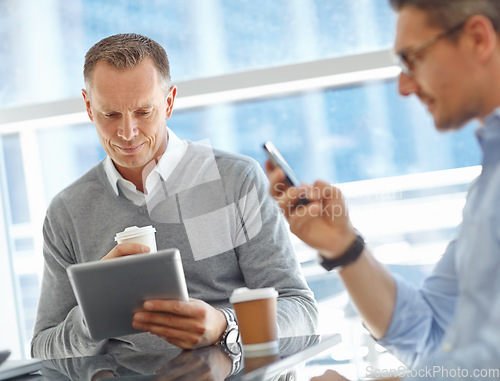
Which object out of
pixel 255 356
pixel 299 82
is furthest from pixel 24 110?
pixel 255 356

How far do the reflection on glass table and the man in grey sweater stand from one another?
33 centimetres

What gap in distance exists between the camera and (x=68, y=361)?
1.42m

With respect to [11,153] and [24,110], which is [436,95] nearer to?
[24,110]

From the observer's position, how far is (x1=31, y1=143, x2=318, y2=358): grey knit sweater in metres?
1.66

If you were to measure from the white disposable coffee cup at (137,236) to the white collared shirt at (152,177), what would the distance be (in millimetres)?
425

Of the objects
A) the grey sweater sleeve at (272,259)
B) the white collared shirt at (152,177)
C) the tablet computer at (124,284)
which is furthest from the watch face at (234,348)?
the white collared shirt at (152,177)

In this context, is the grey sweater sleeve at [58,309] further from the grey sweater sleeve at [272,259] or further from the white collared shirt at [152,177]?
the grey sweater sleeve at [272,259]

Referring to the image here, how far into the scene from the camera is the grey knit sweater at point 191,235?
1660 mm

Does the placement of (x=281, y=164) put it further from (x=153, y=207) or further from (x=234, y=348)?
(x=153, y=207)

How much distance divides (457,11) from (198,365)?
692 mm

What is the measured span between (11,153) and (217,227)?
6.05 feet

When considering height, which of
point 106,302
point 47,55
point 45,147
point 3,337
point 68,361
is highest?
point 47,55

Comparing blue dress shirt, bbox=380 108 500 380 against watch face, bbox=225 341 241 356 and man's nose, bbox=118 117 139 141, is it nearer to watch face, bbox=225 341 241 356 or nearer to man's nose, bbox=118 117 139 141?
watch face, bbox=225 341 241 356

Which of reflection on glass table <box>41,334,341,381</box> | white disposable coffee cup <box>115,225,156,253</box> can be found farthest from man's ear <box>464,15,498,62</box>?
white disposable coffee cup <box>115,225,156,253</box>
